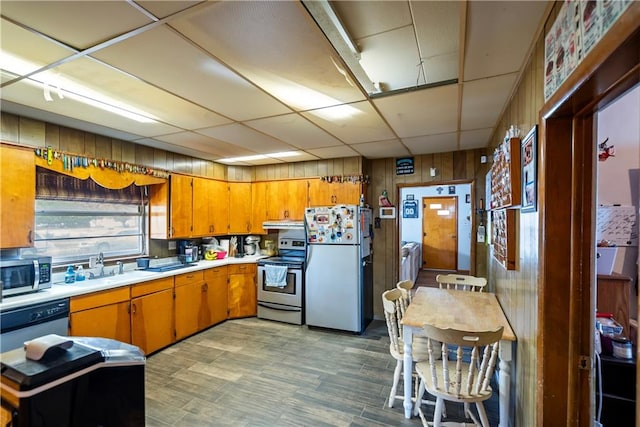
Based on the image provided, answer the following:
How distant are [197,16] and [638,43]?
152cm

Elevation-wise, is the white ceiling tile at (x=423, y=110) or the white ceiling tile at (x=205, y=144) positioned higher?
the white ceiling tile at (x=423, y=110)

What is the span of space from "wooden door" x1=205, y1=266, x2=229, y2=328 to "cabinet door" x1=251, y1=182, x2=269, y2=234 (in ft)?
2.97

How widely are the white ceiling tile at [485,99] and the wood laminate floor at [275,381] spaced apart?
2.41 m

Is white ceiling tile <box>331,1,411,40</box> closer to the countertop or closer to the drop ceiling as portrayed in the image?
the drop ceiling

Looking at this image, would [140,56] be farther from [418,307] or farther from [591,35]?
[418,307]

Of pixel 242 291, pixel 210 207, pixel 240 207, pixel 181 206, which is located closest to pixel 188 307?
pixel 242 291

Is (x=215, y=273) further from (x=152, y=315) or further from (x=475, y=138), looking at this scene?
(x=475, y=138)

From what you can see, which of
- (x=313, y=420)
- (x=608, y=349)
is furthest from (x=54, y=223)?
(x=608, y=349)

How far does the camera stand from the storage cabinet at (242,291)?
441 cm

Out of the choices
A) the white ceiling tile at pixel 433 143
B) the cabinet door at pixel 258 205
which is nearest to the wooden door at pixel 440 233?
the white ceiling tile at pixel 433 143

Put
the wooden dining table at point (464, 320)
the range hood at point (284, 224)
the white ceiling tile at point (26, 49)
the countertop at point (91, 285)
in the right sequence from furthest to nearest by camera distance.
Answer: the range hood at point (284, 224) → the countertop at point (91, 285) → the wooden dining table at point (464, 320) → the white ceiling tile at point (26, 49)

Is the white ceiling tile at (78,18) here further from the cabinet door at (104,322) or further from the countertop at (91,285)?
the cabinet door at (104,322)

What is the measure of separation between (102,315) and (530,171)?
357cm

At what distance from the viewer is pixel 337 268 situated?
397 cm
